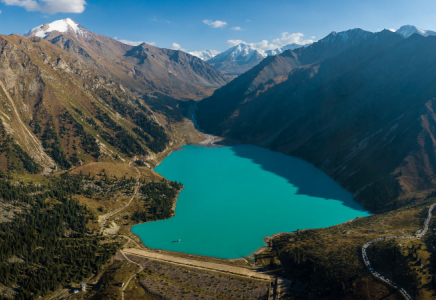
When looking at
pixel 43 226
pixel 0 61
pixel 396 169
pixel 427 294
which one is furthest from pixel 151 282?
pixel 0 61

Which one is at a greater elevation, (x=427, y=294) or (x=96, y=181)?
(x=96, y=181)

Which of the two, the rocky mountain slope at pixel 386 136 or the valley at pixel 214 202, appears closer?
the valley at pixel 214 202

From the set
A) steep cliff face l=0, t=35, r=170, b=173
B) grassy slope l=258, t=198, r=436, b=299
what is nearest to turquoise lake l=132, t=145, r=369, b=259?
grassy slope l=258, t=198, r=436, b=299

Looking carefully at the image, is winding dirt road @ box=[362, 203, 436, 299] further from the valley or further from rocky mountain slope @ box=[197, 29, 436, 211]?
rocky mountain slope @ box=[197, 29, 436, 211]

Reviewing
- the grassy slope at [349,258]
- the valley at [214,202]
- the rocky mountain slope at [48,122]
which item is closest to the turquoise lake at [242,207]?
the valley at [214,202]

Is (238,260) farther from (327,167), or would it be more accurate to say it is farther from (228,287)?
(327,167)

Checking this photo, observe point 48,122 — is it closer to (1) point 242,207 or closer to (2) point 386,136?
(1) point 242,207

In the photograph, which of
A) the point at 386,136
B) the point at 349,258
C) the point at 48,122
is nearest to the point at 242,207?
the point at 349,258

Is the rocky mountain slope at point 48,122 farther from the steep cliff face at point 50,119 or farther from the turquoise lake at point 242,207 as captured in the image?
the turquoise lake at point 242,207
